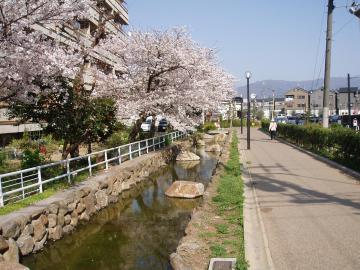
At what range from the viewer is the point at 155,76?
2214cm

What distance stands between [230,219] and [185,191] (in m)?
5.46

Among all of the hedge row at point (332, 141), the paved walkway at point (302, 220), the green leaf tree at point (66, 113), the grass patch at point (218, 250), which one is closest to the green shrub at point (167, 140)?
the hedge row at point (332, 141)

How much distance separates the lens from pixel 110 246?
9844mm

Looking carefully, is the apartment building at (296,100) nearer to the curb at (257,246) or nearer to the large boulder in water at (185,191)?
the large boulder in water at (185,191)

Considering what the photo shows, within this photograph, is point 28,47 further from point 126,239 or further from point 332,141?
point 332,141

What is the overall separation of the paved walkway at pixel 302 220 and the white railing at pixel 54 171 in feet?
17.8

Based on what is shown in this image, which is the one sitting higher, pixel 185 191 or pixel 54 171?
pixel 54 171

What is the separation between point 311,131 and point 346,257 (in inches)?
729

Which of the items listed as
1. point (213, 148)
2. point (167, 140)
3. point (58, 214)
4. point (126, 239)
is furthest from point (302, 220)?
point (213, 148)

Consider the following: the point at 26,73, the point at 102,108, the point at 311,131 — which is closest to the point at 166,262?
the point at 26,73

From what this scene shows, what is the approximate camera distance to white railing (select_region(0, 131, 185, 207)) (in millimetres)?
10328

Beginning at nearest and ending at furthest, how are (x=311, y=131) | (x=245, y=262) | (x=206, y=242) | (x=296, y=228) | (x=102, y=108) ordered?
(x=245, y=262), (x=206, y=242), (x=296, y=228), (x=102, y=108), (x=311, y=131)

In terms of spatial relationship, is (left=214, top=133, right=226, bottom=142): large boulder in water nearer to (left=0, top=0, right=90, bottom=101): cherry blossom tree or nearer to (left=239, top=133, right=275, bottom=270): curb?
(left=0, top=0, right=90, bottom=101): cherry blossom tree

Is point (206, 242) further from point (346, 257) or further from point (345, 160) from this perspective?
point (345, 160)
